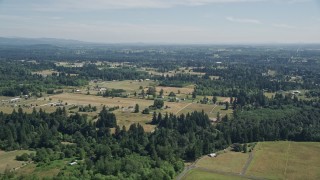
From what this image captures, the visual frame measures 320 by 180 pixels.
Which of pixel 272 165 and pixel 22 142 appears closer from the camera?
pixel 272 165

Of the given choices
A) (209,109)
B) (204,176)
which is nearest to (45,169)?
(204,176)

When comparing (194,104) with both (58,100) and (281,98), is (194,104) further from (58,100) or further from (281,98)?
(58,100)

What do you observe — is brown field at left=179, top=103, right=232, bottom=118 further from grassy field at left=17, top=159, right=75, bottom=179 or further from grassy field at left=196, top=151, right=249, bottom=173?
grassy field at left=17, top=159, right=75, bottom=179

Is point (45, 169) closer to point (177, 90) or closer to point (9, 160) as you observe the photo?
point (9, 160)

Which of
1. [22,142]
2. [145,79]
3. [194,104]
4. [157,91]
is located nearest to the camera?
[22,142]

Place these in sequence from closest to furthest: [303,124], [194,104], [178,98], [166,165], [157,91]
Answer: [166,165]
[303,124]
[194,104]
[178,98]
[157,91]

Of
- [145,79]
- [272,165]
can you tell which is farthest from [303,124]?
[145,79]
